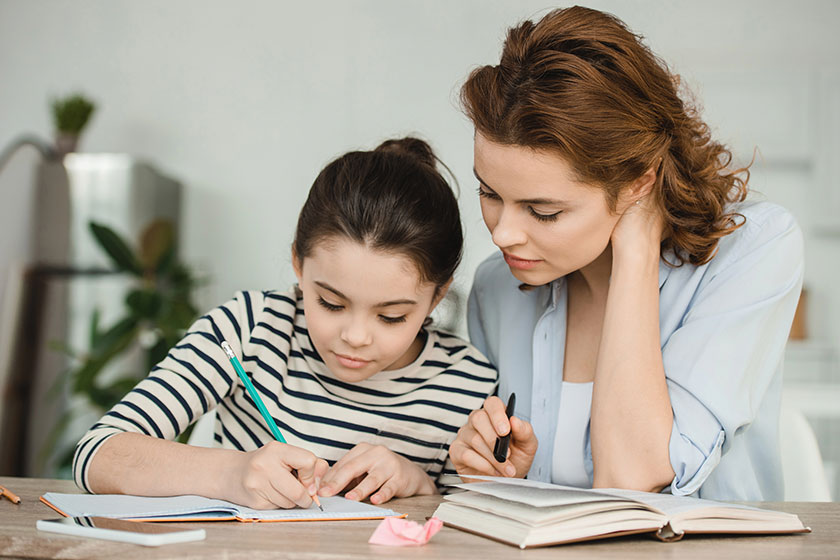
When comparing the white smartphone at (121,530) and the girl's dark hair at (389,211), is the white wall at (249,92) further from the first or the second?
the white smartphone at (121,530)

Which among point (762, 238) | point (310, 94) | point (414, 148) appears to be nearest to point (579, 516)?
point (762, 238)

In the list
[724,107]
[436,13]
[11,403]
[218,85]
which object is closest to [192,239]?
[218,85]

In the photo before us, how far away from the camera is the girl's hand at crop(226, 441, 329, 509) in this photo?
2.86 feet

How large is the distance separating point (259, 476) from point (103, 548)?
8.5 inches

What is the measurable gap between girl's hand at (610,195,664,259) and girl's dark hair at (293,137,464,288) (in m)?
0.24

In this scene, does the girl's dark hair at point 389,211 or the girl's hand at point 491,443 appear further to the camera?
the girl's dark hair at point 389,211

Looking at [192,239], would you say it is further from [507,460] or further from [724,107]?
[507,460]

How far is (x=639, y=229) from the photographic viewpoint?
1205mm

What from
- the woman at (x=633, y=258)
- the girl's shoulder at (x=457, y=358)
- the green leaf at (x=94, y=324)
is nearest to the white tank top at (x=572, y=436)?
the woman at (x=633, y=258)

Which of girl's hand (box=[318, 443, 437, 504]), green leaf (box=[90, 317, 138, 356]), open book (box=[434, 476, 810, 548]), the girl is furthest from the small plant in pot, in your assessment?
open book (box=[434, 476, 810, 548])

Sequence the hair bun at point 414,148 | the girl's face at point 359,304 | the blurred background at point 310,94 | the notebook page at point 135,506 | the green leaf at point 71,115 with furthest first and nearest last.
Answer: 1. the blurred background at point 310,94
2. the green leaf at point 71,115
3. the hair bun at point 414,148
4. the girl's face at point 359,304
5. the notebook page at point 135,506

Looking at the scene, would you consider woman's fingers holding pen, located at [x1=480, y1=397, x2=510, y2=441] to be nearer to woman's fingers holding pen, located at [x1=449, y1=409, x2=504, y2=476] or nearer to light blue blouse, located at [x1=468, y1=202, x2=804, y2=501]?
woman's fingers holding pen, located at [x1=449, y1=409, x2=504, y2=476]

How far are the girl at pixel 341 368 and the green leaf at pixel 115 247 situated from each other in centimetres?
220

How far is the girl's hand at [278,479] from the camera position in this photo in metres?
0.87
